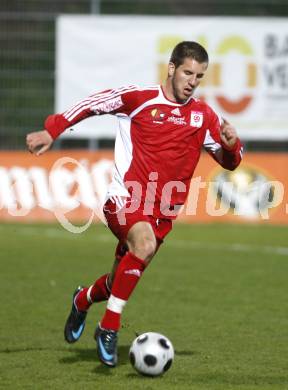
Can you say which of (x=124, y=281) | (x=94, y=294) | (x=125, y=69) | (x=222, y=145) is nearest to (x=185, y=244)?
(x=125, y=69)

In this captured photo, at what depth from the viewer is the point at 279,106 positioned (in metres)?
21.2

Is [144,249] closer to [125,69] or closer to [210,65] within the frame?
[125,69]

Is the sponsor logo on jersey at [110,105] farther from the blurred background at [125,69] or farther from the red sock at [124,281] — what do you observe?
the blurred background at [125,69]

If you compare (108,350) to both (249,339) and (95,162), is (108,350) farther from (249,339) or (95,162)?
(95,162)

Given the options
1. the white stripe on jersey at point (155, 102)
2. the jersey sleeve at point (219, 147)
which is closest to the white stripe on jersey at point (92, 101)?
the white stripe on jersey at point (155, 102)

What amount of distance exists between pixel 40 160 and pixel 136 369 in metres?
12.6

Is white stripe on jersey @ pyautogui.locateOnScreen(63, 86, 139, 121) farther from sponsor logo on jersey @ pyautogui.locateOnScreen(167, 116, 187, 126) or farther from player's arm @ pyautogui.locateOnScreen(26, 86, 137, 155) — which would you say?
sponsor logo on jersey @ pyautogui.locateOnScreen(167, 116, 187, 126)

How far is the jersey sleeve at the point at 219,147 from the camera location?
789 cm

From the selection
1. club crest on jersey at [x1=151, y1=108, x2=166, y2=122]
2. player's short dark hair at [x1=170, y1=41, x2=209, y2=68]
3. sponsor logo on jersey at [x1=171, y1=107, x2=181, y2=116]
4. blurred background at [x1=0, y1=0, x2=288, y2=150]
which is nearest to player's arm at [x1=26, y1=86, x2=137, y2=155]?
club crest on jersey at [x1=151, y1=108, x2=166, y2=122]

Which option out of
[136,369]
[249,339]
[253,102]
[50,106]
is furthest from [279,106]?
[136,369]

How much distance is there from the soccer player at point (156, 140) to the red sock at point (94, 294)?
0.33 metres

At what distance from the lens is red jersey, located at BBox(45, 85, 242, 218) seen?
773 centimetres

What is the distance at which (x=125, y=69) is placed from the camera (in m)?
20.8

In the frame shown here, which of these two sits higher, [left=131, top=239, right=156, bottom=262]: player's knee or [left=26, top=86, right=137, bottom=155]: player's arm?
[left=26, top=86, right=137, bottom=155]: player's arm
